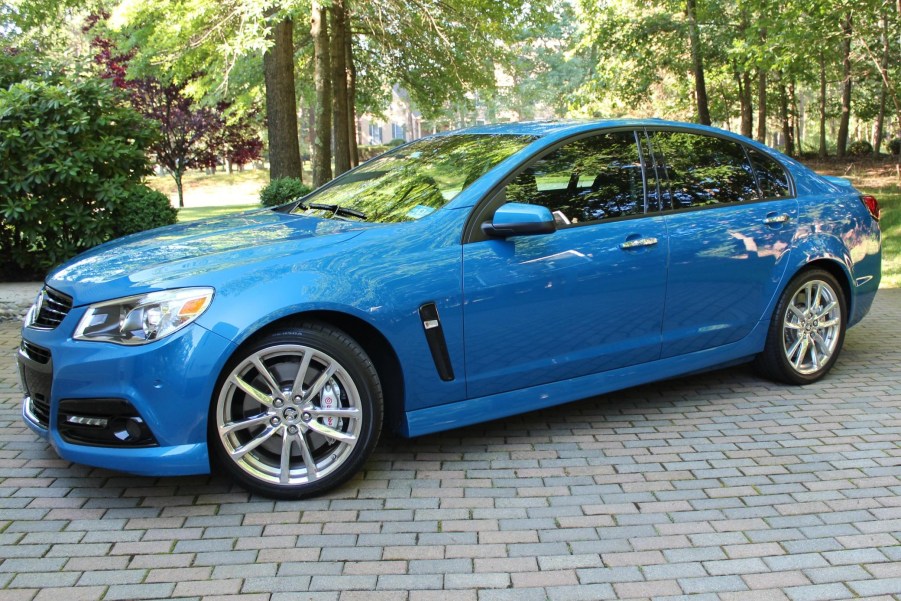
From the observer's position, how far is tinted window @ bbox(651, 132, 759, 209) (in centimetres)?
473

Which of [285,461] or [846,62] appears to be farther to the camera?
[846,62]

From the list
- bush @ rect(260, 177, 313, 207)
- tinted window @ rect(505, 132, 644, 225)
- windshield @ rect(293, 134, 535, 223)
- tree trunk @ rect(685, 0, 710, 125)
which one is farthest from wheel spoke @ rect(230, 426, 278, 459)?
tree trunk @ rect(685, 0, 710, 125)

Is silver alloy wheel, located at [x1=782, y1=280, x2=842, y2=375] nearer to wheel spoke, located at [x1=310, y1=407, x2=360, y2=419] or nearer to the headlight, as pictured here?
wheel spoke, located at [x1=310, y1=407, x2=360, y2=419]

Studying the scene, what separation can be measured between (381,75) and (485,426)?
21.7 meters

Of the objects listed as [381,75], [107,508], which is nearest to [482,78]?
[381,75]

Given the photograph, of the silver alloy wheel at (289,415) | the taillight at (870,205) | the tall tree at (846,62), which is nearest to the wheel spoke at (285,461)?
the silver alloy wheel at (289,415)

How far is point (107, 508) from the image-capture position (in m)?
3.54

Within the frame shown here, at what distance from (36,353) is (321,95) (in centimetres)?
1141

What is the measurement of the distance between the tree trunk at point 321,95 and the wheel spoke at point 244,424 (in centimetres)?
1080

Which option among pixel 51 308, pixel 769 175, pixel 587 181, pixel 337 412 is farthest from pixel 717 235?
pixel 51 308

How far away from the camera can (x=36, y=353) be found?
3617mm

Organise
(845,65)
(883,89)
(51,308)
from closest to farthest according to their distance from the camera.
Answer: (51,308) → (845,65) → (883,89)

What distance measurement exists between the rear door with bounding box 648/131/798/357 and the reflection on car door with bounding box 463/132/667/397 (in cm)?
16

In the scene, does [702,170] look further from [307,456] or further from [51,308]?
[51,308]
